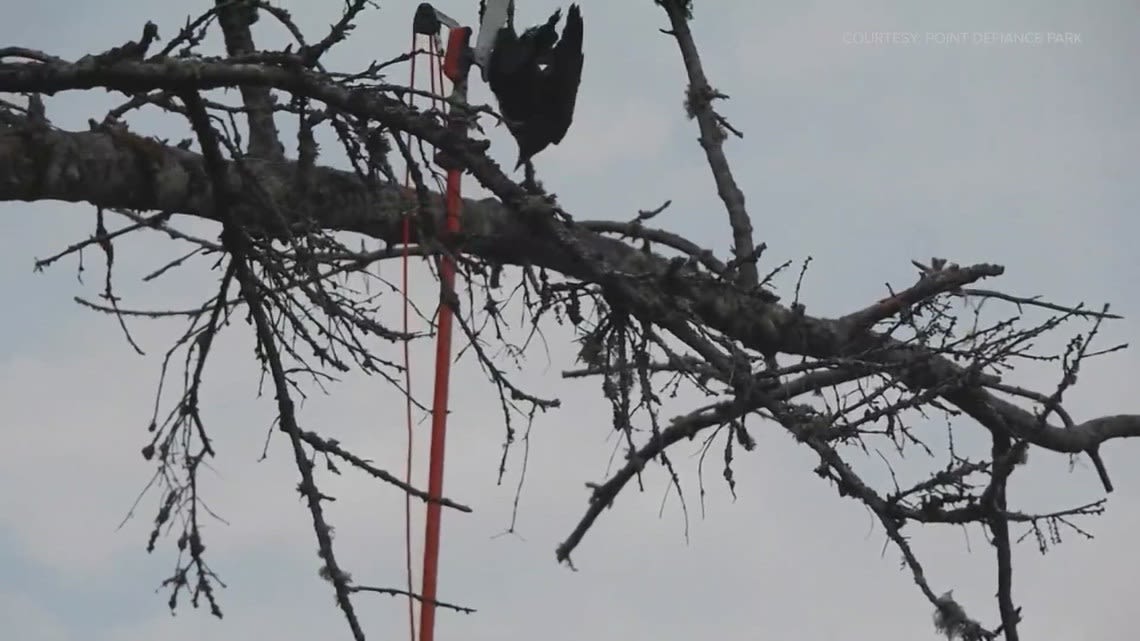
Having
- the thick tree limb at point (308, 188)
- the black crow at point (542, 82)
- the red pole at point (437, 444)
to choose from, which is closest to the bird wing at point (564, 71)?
the black crow at point (542, 82)

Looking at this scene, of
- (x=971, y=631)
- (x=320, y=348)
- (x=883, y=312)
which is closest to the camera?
(x=971, y=631)

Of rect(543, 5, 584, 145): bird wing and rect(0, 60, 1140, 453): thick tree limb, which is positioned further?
rect(543, 5, 584, 145): bird wing

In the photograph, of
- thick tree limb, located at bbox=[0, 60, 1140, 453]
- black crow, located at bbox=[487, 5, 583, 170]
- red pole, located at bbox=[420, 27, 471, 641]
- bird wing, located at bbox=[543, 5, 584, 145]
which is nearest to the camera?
thick tree limb, located at bbox=[0, 60, 1140, 453]

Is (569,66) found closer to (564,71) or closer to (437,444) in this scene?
(564,71)

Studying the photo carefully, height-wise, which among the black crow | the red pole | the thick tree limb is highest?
the black crow

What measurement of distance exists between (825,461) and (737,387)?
0.22m

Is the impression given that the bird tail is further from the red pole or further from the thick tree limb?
the red pole

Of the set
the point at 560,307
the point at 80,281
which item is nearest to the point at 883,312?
the point at 560,307

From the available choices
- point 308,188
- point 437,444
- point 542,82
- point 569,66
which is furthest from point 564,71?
point 437,444

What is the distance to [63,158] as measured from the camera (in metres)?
2.78

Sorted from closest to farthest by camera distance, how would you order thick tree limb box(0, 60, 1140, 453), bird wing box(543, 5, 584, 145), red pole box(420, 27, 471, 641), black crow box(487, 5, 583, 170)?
thick tree limb box(0, 60, 1140, 453)
red pole box(420, 27, 471, 641)
black crow box(487, 5, 583, 170)
bird wing box(543, 5, 584, 145)

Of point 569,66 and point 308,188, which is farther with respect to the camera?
point 569,66

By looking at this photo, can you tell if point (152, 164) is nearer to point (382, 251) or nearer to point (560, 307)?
point (382, 251)

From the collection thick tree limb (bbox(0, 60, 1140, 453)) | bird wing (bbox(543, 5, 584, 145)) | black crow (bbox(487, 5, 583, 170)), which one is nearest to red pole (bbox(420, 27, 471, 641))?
thick tree limb (bbox(0, 60, 1140, 453))
